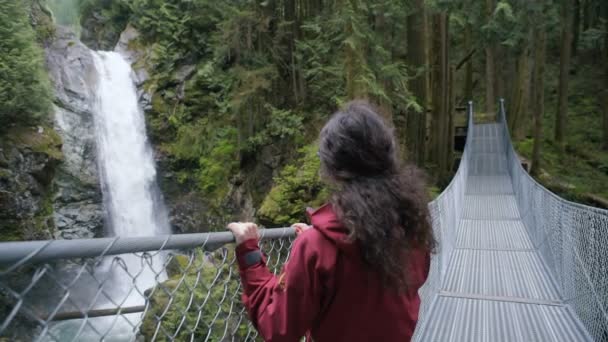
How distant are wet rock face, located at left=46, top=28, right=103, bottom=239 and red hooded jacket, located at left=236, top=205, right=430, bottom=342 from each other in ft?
37.2

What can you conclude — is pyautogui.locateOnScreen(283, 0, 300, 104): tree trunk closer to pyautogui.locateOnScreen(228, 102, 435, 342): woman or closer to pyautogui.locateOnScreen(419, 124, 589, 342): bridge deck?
pyautogui.locateOnScreen(419, 124, 589, 342): bridge deck

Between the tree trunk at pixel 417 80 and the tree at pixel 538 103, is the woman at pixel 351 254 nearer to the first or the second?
the tree trunk at pixel 417 80

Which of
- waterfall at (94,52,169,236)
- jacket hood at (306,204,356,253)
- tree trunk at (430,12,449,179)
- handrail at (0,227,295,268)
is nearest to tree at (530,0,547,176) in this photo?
tree trunk at (430,12,449,179)

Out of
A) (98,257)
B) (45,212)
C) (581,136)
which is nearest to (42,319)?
(98,257)

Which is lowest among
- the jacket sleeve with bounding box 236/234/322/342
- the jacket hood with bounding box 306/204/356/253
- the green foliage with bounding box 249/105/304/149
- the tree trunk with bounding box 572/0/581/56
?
the green foliage with bounding box 249/105/304/149

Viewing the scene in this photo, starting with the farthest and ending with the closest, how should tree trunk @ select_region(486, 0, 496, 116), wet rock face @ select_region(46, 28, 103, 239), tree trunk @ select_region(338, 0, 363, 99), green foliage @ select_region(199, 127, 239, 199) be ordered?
tree trunk @ select_region(486, 0, 496, 116) < green foliage @ select_region(199, 127, 239, 199) < wet rock face @ select_region(46, 28, 103, 239) < tree trunk @ select_region(338, 0, 363, 99)

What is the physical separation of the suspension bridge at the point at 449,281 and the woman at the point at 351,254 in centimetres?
23

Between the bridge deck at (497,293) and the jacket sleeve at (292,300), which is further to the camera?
the bridge deck at (497,293)

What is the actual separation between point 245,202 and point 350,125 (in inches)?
394

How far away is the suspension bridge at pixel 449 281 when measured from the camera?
89 centimetres

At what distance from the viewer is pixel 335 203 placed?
107 cm

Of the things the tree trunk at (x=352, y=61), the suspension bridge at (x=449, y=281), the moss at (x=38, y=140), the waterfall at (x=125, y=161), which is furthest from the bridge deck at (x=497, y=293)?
the waterfall at (x=125, y=161)

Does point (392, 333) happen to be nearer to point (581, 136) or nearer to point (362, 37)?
point (362, 37)

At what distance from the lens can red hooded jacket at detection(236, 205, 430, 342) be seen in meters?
1.03
